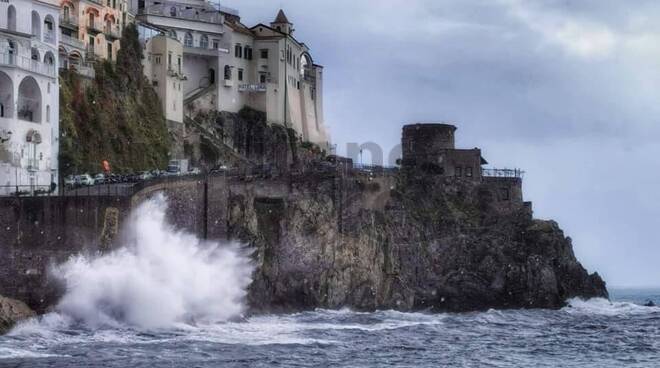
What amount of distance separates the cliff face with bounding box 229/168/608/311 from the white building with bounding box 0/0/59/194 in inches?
531

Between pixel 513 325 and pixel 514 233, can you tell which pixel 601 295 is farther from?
pixel 513 325

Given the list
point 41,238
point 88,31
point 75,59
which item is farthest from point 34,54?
point 41,238

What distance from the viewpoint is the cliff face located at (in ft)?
340

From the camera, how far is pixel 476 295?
4513 inches

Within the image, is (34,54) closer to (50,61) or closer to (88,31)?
(50,61)

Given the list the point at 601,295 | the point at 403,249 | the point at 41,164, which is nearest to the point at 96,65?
the point at 41,164

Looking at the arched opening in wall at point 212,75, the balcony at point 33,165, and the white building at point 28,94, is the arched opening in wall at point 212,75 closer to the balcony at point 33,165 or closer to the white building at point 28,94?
the white building at point 28,94

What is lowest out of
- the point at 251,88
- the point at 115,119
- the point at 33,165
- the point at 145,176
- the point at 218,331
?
the point at 218,331

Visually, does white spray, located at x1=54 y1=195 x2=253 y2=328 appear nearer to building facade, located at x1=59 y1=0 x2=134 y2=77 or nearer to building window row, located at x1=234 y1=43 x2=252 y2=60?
building facade, located at x1=59 y1=0 x2=134 y2=77

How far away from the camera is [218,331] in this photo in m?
83.6

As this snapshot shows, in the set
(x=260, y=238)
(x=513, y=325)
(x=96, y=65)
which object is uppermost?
(x=96, y=65)

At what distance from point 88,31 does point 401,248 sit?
30351 mm

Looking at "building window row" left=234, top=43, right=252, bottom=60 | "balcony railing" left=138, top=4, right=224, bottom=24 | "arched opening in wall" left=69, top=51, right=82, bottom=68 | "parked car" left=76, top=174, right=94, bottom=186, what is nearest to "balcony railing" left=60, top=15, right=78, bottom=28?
"arched opening in wall" left=69, top=51, right=82, bottom=68

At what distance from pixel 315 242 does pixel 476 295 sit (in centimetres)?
1585
